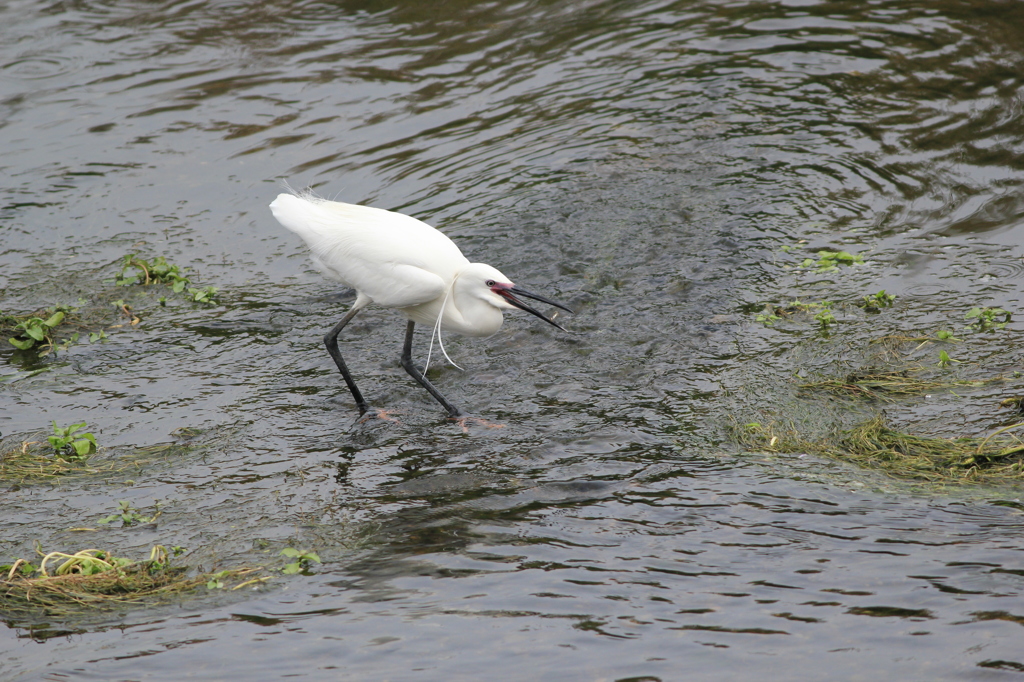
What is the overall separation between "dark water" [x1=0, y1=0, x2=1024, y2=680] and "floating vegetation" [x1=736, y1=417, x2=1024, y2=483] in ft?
0.51

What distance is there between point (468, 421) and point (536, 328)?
1.33 meters

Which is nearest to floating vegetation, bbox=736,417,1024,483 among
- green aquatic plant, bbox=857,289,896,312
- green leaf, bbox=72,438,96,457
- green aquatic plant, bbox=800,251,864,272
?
green aquatic plant, bbox=857,289,896,312

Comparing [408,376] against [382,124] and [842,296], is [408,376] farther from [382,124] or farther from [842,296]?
[382,124]

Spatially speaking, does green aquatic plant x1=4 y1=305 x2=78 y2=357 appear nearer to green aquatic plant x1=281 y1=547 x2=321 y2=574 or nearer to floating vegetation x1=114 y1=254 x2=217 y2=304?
floating vegetation x1=114 y1=254 x2=217 y2=304

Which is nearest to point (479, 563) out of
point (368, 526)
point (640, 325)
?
point (368, 526)

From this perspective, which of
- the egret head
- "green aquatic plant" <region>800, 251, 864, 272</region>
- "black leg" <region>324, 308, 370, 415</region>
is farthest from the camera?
"green aquatic plant" <region>800, 251, 864, 272</region>

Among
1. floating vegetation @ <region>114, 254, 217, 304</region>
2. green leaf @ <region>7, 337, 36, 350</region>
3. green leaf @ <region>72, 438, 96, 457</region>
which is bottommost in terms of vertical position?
green leaf @ <region>72, 438, 96, 457</region>

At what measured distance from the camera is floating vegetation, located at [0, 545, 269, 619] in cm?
388

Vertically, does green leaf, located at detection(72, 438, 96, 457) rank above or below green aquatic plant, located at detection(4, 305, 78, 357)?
below

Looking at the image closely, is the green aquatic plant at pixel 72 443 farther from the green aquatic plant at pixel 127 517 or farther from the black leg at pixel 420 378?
the black leg at pixel 420 378

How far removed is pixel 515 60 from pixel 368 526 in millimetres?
7653

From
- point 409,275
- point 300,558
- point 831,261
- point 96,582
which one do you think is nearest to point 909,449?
point 831,261

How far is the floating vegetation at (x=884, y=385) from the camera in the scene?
519 centimetres

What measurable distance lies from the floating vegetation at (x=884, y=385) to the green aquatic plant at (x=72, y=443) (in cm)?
411
